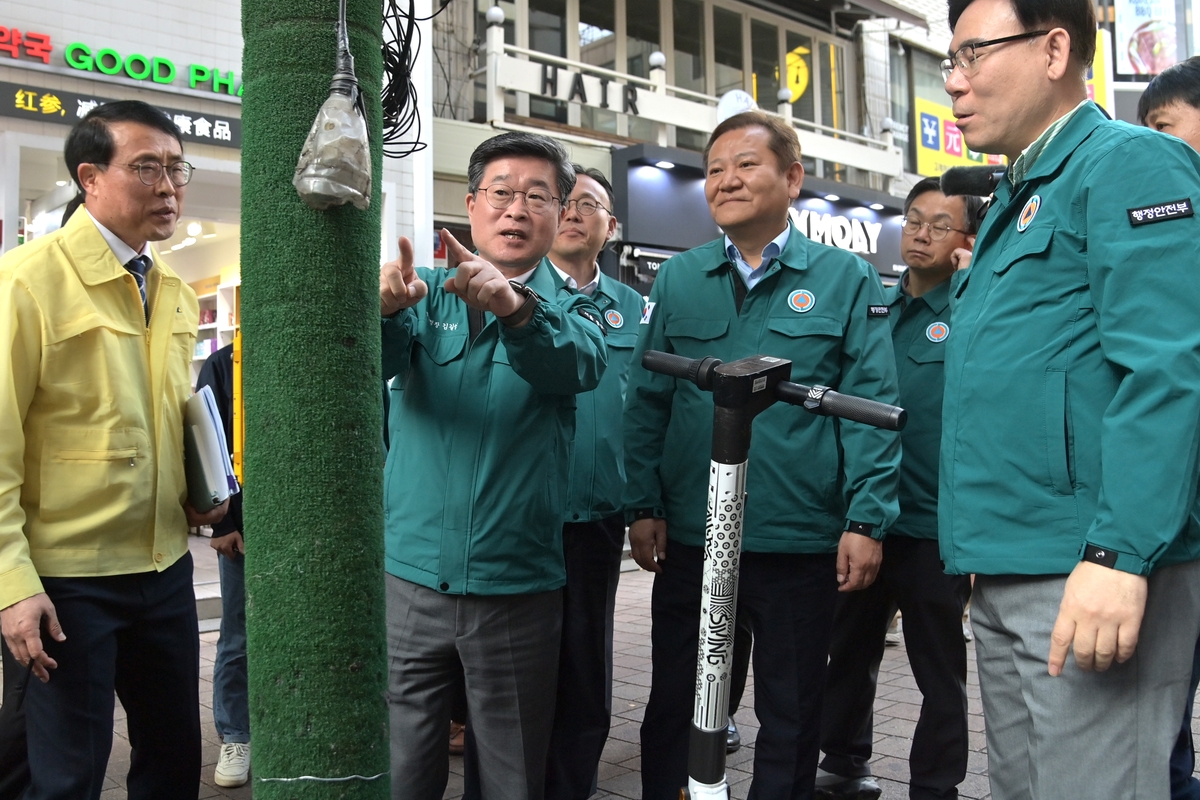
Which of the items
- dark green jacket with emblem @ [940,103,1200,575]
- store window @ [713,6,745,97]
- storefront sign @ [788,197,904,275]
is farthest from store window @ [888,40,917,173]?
dark green jacket with emblem @ [940,103,1200,575]

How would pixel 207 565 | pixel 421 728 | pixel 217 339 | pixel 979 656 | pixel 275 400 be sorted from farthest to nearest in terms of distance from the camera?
pixel 217 339, pixel 207 565, pixel 421 728, pixel 979 656, pixel 275 400

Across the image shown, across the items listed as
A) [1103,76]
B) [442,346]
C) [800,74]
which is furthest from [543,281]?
[1103,76]

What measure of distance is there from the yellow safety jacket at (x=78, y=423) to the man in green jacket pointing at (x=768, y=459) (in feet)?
4.47

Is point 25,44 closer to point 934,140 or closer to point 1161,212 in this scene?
point 1161,212

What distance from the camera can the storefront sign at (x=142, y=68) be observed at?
27.4ft

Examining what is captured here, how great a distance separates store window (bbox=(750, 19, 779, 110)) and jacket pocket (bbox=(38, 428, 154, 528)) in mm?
14673

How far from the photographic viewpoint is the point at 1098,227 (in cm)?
180

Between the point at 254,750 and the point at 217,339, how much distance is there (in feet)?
37.5

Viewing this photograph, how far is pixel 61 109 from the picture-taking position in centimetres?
831

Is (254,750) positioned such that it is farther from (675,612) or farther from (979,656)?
(675,612)

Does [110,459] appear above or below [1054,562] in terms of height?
above

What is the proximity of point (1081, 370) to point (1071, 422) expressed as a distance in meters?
0.10

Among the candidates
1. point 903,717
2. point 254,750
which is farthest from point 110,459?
point 903,717

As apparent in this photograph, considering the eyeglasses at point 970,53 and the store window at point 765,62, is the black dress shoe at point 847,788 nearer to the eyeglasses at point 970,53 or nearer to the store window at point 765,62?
the eyeglasses at point 970,53
